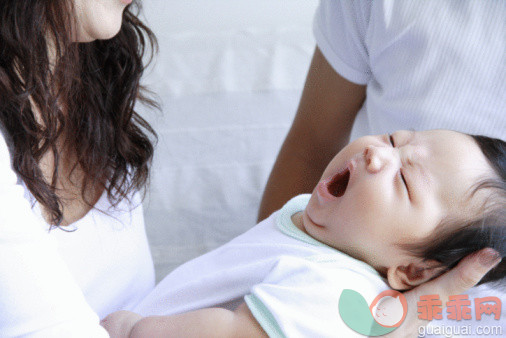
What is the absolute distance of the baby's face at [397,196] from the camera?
76 centimetres

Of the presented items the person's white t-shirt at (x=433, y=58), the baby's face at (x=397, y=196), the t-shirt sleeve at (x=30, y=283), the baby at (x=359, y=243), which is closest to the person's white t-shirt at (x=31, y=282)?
the t-shirt sleeve at (x=30, y=283)

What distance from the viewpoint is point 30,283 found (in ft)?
Result: 1.99

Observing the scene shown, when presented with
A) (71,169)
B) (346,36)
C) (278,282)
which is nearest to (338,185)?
(278,282)

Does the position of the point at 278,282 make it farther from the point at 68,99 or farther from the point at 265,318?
the point at 68,99

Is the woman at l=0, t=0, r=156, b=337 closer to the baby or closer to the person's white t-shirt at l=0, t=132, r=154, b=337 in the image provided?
the person's white t-shirt at l=0, t=132, r=154, b=337

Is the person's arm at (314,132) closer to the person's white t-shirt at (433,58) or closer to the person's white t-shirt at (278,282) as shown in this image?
the person's white t-shirt at (433,58)

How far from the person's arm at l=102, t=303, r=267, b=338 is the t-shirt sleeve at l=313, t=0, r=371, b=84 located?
0.53 meters

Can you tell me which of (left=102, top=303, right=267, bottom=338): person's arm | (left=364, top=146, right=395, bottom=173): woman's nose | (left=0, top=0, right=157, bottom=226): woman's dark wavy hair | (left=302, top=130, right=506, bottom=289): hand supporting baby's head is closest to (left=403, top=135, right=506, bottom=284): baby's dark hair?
(left=302, top=130, right=506, bottom=289): hand supporting baby's head

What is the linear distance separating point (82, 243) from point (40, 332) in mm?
330

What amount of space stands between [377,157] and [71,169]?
0.52 m

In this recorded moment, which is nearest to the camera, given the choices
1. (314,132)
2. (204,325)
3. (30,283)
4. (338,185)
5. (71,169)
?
(30,283)

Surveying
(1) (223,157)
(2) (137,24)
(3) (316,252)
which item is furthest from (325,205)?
(1) (223,157)

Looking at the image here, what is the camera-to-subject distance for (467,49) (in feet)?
3.03

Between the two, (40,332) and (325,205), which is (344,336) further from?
(40,332)
